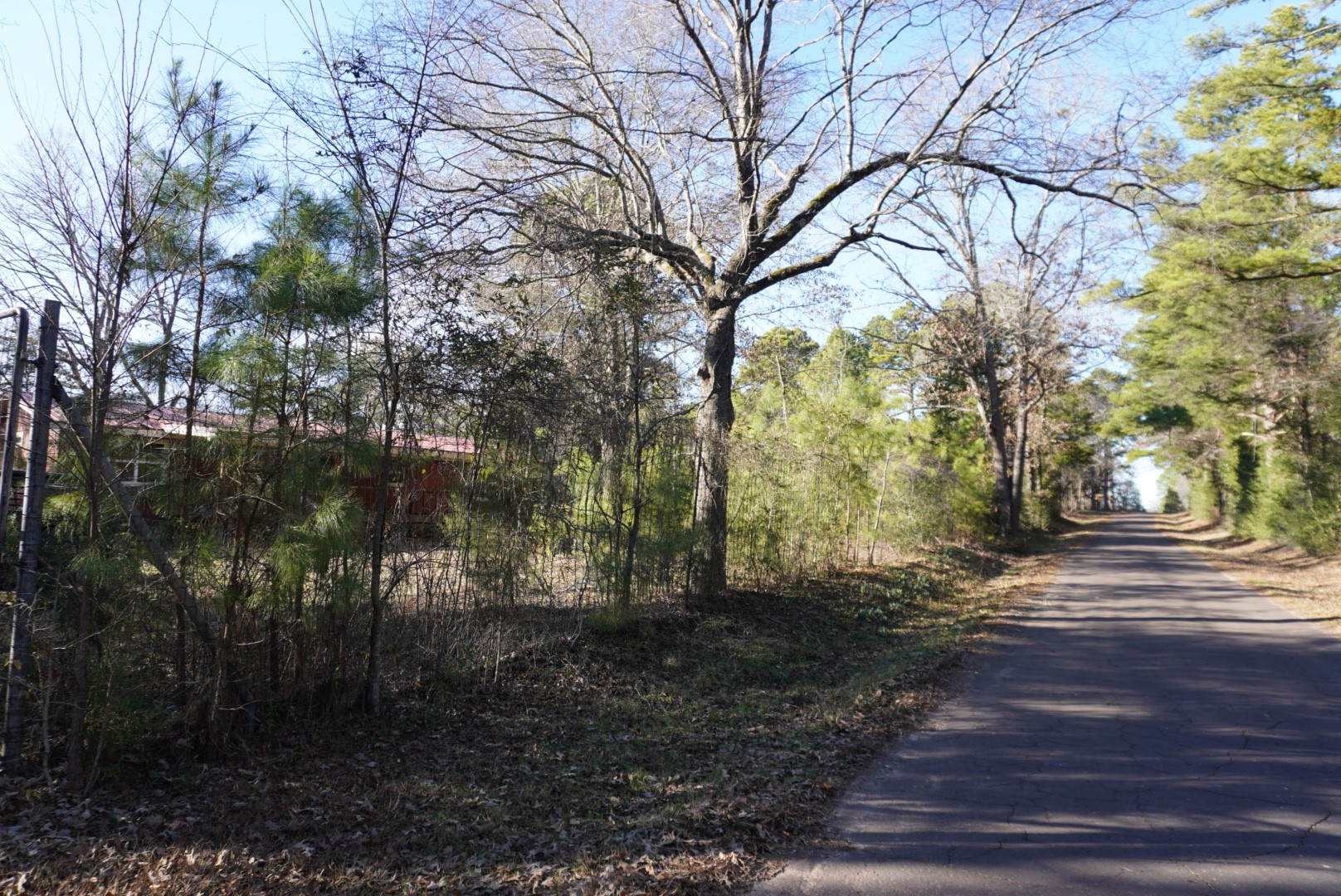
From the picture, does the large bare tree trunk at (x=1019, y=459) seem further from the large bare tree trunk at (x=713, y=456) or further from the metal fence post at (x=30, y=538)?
the metal fence post at (x=30, y=538)

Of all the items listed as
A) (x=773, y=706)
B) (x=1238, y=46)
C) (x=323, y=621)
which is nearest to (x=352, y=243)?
(x=323, y=621)

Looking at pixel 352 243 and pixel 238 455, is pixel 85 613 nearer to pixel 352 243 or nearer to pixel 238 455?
pixel 238 455

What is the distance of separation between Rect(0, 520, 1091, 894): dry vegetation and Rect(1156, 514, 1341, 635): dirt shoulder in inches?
328

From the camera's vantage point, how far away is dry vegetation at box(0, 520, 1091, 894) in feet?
12.9

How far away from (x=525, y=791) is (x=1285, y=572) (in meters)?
20.7

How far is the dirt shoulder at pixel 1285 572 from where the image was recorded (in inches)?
516

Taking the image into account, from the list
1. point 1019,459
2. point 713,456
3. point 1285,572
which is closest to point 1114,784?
point 713,456

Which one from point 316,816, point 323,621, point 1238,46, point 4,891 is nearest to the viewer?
point 4,891

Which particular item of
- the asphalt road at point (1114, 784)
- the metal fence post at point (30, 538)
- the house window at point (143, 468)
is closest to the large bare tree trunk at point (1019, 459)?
the asphalt road at point (1114, 784)

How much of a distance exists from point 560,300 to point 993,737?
6.21m

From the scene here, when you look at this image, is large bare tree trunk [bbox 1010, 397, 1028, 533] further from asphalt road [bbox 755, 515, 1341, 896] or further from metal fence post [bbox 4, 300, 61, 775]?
metal fence post [bbox 4, 300, 61, 775]

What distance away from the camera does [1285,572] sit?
19.0 metres

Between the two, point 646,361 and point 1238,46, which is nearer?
point 646,361

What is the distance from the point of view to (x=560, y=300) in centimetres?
928
